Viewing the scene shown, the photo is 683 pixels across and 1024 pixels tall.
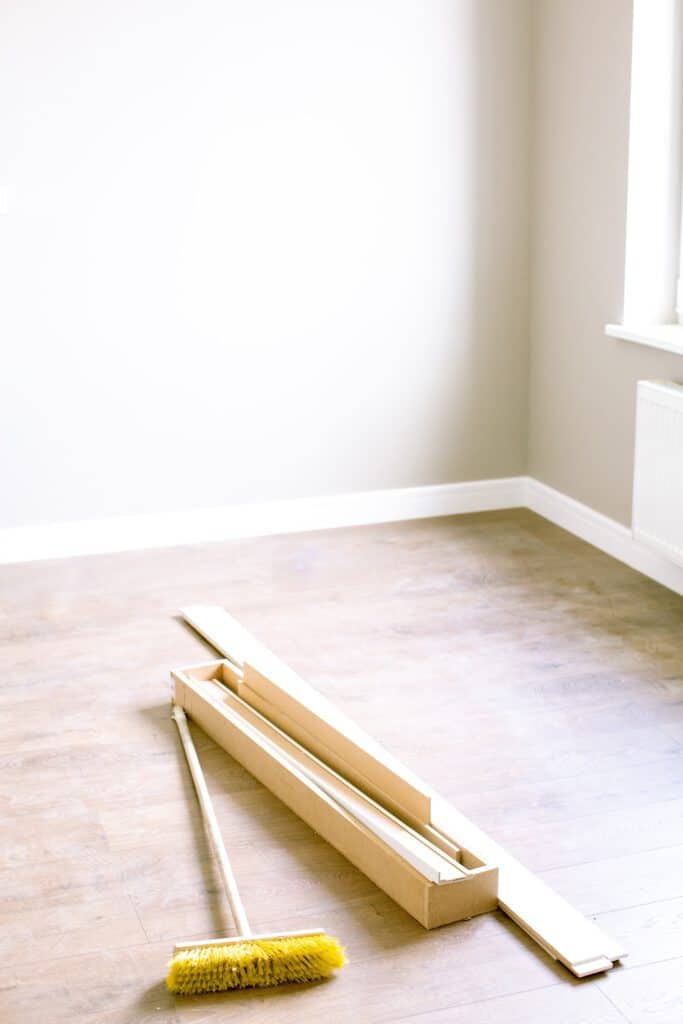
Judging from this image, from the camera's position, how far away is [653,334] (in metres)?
4.23

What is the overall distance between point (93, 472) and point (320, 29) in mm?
1712

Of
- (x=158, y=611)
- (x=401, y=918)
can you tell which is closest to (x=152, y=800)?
(x=401, y=918)

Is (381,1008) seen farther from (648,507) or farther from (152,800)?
(648,507)

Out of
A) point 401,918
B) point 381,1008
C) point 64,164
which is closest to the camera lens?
point 381,1008

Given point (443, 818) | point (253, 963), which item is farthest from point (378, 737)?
point (253, 963)

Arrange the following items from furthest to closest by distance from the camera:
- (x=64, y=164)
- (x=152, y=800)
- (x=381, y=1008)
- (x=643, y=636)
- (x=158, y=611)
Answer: (x=64, y=164), (x=158, y=611), (x=643, y=636), (x=152, y=800), (x=381, y=1008)

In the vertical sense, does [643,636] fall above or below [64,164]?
below

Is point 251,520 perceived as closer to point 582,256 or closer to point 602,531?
point 602,531

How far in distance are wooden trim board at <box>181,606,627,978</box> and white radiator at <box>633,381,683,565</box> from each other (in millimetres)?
1306

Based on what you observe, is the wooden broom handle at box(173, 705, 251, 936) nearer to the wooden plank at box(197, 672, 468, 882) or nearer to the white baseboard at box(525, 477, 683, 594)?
the wooden plank at box(197, 672, 468, 882)

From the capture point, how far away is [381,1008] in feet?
7.34

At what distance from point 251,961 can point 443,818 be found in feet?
2.13

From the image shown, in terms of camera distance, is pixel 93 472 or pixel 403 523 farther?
pixel 403 523

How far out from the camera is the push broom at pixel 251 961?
7.37 ft
